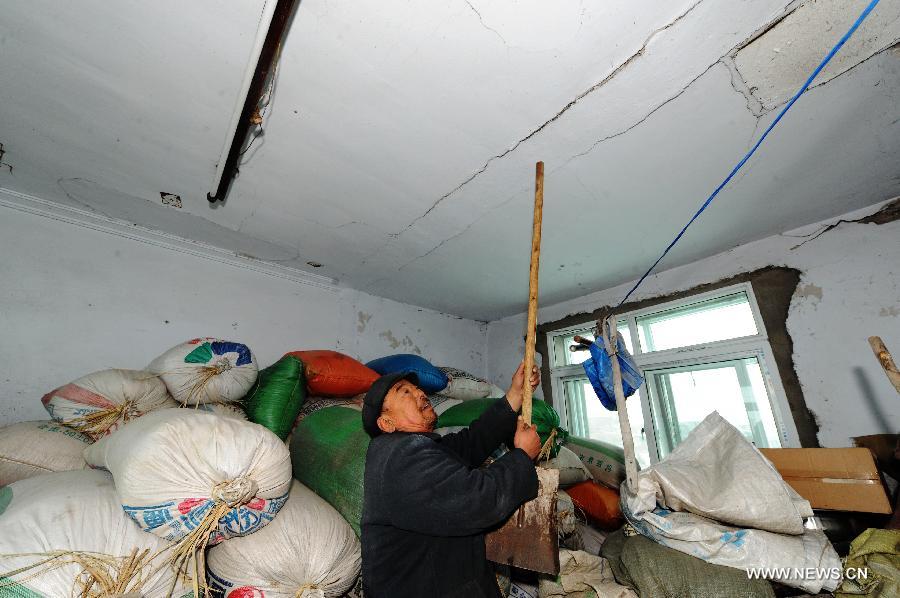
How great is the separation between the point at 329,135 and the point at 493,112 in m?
0.76

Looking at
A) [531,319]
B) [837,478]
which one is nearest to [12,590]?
[531,319]

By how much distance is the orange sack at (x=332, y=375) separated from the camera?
216 centimetres

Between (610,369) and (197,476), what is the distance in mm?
1642

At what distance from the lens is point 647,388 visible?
9.95ft

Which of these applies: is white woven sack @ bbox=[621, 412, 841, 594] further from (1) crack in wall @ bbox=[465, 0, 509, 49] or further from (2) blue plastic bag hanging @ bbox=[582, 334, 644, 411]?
(1) crack in wall @ bbox=[465, 0, 509, 49]

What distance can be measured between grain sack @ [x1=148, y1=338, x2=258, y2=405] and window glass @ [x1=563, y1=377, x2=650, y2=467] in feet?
9.54

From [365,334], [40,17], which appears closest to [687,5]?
[40,17]

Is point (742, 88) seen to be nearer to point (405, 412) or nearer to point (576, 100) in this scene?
point (576, 100)

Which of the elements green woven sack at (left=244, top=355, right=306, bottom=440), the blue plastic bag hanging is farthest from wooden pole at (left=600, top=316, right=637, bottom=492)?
green woven sack at (left=244, top=355, right=306, bottom=440)

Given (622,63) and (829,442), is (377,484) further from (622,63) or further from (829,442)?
(829,442)

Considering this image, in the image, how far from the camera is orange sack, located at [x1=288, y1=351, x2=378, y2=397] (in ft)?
7.10

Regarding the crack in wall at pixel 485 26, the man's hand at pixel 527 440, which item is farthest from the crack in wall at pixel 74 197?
the man's hand at pixel 527 440

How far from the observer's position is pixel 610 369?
1.61 metres

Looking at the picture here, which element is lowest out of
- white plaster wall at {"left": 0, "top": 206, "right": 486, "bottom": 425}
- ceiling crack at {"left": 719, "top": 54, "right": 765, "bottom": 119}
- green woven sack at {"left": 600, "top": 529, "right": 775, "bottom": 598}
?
green woven sack at {"left": 600, "top": 529, "right": 775, "bottom": 598}
